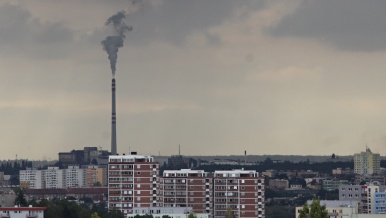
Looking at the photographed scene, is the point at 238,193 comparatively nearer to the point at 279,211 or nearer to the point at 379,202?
the point at 379,202

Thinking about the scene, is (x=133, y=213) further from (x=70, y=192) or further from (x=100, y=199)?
(x=70, y=192)

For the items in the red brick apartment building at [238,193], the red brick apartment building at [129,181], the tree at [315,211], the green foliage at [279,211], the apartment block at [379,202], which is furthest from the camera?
the green foliage at [279,211]

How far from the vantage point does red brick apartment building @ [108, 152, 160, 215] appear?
108188mm

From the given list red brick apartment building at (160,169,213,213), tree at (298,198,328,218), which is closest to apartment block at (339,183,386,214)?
red brick apartment building at (160,169,213,213)

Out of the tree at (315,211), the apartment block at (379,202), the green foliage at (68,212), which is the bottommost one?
the tree at (315,211)

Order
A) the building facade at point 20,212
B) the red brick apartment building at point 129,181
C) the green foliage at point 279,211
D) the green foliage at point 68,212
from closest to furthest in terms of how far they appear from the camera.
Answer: the building facade at point 20,212 < the green foliage at point 68,212 < the red brick apartment building at point 129,181 < the green foliage at point 279,211

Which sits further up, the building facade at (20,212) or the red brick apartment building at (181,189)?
A: the red brick apartment building at (181,189)

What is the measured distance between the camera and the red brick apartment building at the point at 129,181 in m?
108

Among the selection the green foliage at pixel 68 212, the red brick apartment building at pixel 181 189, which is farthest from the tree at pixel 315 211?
the red brick apartment building at pixel 181 189

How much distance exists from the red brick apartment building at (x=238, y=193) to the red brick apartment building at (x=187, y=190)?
1.94ft

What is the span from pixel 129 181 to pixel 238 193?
27.0ft

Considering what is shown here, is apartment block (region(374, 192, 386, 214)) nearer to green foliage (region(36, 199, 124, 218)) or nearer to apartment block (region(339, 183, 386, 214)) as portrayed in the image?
apartment block (region(339, 183, 386, 214))

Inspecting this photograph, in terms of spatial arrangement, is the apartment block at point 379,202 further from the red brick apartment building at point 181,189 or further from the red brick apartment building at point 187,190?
the red brick apartment building at point 187,190

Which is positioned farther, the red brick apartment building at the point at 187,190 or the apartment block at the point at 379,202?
the red brick apartment building at the point at 187,190
